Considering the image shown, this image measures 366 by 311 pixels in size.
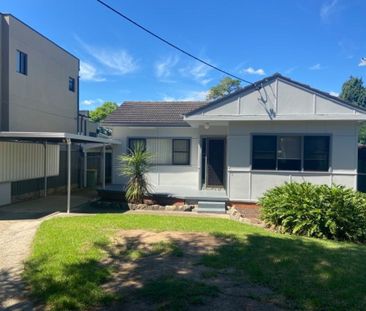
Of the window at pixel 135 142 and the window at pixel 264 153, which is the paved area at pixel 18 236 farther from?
the window at pixel 264 153

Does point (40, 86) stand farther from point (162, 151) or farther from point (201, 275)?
point (201, 275)

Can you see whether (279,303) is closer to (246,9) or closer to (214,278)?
(214,278)

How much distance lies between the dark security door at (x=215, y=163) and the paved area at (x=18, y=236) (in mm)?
5361

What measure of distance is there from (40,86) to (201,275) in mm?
14510

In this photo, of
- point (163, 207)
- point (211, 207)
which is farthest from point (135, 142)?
point (211, 207)

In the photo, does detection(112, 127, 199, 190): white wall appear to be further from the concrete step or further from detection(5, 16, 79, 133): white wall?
detection(5, 16, 79, 133): white wall

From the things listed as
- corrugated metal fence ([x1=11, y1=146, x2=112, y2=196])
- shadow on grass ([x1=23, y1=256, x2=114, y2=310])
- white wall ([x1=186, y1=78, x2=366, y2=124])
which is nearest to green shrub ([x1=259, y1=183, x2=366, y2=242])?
white wall ([x1=186, y1=78, x2=366, y2=124])

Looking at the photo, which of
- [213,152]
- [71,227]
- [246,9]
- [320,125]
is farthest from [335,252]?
[246,9]

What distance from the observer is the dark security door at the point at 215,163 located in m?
14.8

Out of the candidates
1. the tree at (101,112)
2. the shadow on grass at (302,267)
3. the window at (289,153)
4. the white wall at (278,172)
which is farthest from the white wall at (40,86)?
the tree at (101,112)

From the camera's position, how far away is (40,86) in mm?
16641

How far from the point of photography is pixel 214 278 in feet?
16.4

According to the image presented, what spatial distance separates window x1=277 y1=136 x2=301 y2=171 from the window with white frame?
14.6 feet

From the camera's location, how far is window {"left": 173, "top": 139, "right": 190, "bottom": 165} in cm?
1564
